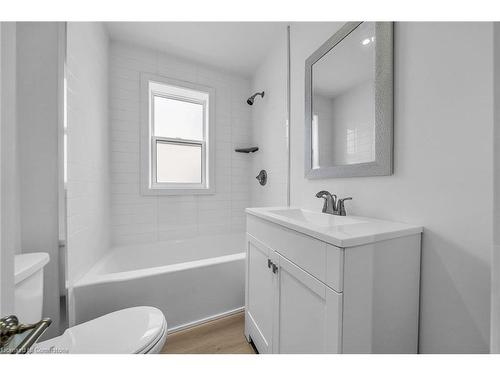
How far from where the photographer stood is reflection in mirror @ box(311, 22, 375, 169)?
930 millimetres

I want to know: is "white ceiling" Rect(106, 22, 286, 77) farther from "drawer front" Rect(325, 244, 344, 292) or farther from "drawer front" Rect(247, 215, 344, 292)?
"drawer front" Rect(325, 244, 344, 292)

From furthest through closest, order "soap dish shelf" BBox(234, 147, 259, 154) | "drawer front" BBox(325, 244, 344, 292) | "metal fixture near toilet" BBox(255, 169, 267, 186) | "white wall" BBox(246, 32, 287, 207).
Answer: "soap dish shelf" BBox(234, 147, 259, 154) < "metal fixture near toilet" BBox(255, 169, 267, 186) < "white wall" BBox(246, 32, 287, 207) < "drawer front" BBox(325, 244, 344, 292)

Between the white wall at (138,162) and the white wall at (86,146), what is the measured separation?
132mm

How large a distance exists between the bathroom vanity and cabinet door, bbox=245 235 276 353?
1 centimetres

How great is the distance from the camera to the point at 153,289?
4.00 ft

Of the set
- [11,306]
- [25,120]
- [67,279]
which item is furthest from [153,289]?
[25,120]

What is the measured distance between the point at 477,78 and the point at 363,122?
391mm

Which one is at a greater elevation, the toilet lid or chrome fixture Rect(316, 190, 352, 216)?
chrome fixture Rect(316, 190, 352, 216)

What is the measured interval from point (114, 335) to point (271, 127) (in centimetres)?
182

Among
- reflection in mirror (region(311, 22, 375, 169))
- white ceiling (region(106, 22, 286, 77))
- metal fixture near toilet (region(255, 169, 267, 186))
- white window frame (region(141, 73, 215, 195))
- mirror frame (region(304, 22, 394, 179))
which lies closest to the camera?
mirror frame (region(304, 22, 394, 179))

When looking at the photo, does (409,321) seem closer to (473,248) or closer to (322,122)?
(473,248)

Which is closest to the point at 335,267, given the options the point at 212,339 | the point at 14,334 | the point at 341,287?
the point at 341,287

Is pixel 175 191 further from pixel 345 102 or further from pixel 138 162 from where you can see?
pixel 345 102

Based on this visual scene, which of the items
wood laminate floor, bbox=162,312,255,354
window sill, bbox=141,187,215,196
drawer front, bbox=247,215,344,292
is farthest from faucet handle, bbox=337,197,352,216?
window sill, bbox=141,187,215,196
